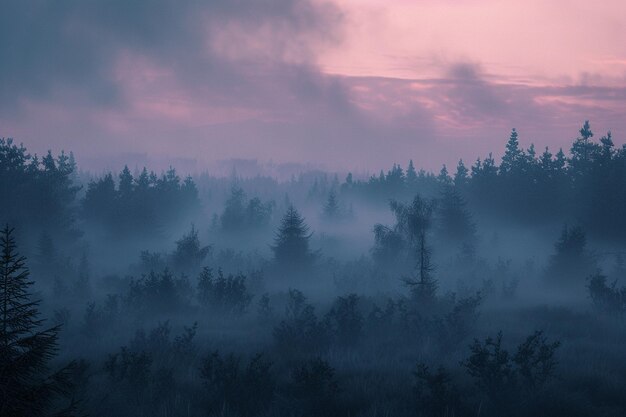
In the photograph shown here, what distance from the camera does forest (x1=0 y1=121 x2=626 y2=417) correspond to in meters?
9.10

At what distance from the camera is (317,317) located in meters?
16.4

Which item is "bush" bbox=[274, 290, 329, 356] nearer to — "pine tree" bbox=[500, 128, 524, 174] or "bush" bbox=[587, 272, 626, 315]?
A: "bush" bbox=[587, 272, 626, 315]

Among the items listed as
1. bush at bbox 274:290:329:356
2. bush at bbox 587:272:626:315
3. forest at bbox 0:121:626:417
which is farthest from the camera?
bush at bbox 587:272:626:315

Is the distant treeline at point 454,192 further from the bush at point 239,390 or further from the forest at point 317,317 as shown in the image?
the bush at point 239,390

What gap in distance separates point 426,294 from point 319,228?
56551mm

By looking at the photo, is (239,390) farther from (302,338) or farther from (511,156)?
(511,156)

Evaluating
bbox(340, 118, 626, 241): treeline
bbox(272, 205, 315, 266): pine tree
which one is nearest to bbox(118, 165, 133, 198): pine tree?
bbox(272, 205, 315, 266): pine tree

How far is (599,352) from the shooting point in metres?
13.6

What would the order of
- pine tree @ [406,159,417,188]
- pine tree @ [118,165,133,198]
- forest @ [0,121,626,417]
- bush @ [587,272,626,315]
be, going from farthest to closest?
1. pine tree @ [406,159,417,188]
2. pine tree @ [118,165,133,198]
3. bush @ [587,272,626,315]
4. forest @ [0,121,626,417]

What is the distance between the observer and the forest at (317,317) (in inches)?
358

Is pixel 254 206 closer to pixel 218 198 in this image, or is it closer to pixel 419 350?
pixel 419 350

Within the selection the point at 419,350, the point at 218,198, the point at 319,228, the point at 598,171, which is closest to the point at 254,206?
the point at 319,228

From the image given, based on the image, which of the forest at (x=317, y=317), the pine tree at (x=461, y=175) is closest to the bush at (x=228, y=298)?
the forest at (x=317, y=317)

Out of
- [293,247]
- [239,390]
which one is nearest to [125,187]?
[293,247]
